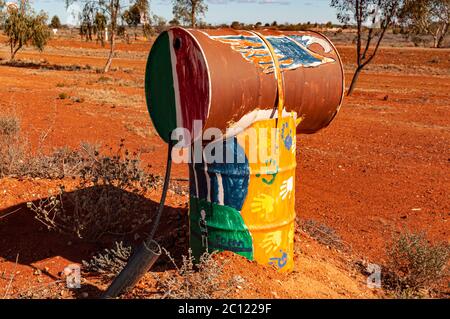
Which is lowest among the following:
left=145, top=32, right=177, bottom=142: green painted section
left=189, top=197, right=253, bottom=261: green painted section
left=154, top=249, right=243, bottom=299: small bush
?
left=154, top=249, right=243, bottom=299: small bush

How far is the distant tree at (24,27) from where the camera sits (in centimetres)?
2975

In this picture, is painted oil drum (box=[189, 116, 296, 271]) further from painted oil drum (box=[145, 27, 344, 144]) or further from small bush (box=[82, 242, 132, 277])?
small bush (box=[82, 242, 132, 277])

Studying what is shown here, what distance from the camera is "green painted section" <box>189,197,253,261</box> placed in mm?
4223

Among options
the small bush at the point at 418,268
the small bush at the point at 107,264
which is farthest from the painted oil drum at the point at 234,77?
the small bush at the point at 418,268

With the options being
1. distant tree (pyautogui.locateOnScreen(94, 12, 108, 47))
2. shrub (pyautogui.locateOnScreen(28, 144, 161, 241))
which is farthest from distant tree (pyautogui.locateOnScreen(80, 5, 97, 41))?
A: shrub (pyautogui.locateOnScreen(28, 144, 161, 241))

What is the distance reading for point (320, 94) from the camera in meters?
4.35

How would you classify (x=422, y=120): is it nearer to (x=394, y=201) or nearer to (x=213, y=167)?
(x=394, y=201)

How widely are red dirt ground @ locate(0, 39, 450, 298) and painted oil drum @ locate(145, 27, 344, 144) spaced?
1.22 metres

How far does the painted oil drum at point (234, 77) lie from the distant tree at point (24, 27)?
2824 centimetres

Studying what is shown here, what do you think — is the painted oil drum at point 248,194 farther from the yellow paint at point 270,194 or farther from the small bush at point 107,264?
the small bush at point 107,264

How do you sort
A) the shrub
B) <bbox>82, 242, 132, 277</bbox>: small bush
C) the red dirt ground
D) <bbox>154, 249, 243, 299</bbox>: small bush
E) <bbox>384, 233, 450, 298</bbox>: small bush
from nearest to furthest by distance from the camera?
1. <bbox>154, 249, 243, 299</bbox>: small bush
2. <bbox>82, 242, 132, 277</bbox>: small bush
3. the red dirt ground
4. <bbox>384, 233, 450, 298</bbox>: small bush
5. the shrub
